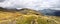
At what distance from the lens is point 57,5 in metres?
0.73

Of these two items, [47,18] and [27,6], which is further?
[27,6]

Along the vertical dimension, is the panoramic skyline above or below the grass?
above

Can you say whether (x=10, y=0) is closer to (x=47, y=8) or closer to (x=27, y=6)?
(x=27, y=6)

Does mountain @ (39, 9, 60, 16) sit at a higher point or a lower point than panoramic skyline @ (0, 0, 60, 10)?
lower

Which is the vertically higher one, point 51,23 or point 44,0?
point 44,0

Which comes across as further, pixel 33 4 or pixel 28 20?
pixel 33 4

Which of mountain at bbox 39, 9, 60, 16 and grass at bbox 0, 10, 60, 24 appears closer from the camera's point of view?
grass at bbox 0, 10, 60, 24

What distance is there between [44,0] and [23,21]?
25 cm

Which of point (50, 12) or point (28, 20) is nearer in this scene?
point (28, 20)

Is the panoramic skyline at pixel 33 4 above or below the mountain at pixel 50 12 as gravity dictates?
above

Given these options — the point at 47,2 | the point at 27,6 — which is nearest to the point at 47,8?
the point at 47,2

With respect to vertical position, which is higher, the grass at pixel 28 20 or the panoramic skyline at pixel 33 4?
the panoramic skyline at pixel 33 4

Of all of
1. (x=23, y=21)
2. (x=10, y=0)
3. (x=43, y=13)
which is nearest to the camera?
(x=23, y=21)

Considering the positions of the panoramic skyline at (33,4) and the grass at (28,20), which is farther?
the panoramic skyline at (33,4)
